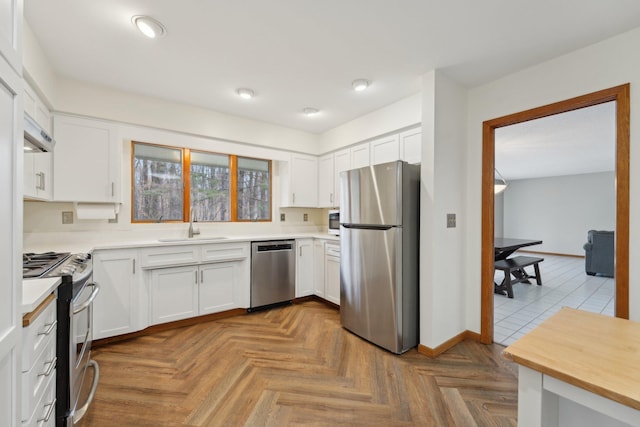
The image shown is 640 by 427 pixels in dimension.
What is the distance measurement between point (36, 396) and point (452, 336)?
9.14 ft

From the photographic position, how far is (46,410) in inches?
46.9

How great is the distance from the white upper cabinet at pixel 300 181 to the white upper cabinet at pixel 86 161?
76.8 inches

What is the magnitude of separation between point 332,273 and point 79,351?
2.42 m

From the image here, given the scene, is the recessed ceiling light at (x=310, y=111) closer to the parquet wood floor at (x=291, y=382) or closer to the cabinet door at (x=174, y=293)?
the cabinet door at (x=174, y=293)

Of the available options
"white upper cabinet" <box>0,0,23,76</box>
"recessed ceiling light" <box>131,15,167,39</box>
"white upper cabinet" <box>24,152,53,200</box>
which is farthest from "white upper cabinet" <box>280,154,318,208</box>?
"white upper cabinet" <box>0,0,23,76</box>

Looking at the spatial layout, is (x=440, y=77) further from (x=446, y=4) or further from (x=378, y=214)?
(x=378, y=214)

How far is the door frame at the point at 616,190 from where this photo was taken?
184 centimetres

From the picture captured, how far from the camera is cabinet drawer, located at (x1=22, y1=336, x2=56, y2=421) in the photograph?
968mm

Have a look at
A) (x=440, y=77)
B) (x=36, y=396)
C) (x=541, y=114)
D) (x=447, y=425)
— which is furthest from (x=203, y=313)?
(x=541, y=114)

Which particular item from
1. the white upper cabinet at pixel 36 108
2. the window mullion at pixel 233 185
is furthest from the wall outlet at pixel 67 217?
the window mullion at pixel 233 185

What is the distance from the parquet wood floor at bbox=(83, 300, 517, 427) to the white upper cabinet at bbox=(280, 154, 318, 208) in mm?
1847

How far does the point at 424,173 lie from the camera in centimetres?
243

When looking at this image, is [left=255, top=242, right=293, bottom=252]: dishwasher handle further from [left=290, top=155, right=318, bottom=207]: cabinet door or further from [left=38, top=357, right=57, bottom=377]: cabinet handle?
[left=38, top=357, right=57, bottom=377]: cabinet handle

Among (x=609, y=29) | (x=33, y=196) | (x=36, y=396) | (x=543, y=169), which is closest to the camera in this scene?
(x=36, y=396)
